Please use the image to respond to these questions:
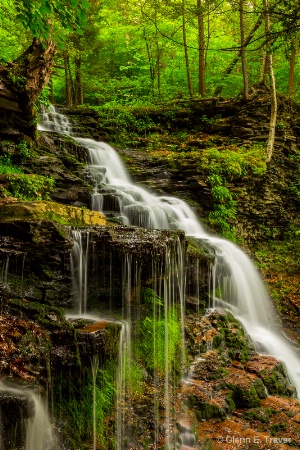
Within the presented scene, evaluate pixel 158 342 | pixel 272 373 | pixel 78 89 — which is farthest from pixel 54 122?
pixel 272 373

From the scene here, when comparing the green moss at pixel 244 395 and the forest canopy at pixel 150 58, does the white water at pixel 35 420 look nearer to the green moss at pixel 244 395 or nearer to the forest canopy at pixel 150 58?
the green moss at pixel 244 395

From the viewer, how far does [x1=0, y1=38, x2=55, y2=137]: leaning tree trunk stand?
8984 mm

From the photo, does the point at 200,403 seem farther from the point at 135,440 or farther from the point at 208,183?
the point at 208,183

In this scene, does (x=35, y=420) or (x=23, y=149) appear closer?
(x=35, y=420)

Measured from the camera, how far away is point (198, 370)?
6.54 m

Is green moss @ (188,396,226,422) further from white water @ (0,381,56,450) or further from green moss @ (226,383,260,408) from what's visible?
white water @ (0,381,56,450)

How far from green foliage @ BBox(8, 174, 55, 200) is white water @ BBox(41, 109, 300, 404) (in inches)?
68.6

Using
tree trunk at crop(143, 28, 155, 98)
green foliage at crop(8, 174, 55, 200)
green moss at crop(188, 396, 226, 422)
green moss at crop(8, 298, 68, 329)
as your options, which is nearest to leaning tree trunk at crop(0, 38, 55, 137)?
green foliage at crop(8, 174, 55, 200)

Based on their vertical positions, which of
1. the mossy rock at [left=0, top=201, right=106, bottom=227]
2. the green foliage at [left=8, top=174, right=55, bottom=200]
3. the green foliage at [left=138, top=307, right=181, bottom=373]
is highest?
the green foliage at [left=8, top=174, right=55, bottom=200]

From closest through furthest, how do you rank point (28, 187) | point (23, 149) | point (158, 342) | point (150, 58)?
point (158, 342), point (28, 187), point (23, 149), point (150, 58)

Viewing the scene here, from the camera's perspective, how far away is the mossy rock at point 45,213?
20.0 ft

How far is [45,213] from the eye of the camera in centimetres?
645

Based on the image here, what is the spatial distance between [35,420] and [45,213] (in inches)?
140

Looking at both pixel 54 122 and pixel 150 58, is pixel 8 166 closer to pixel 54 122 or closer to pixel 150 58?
pixel 54 122
